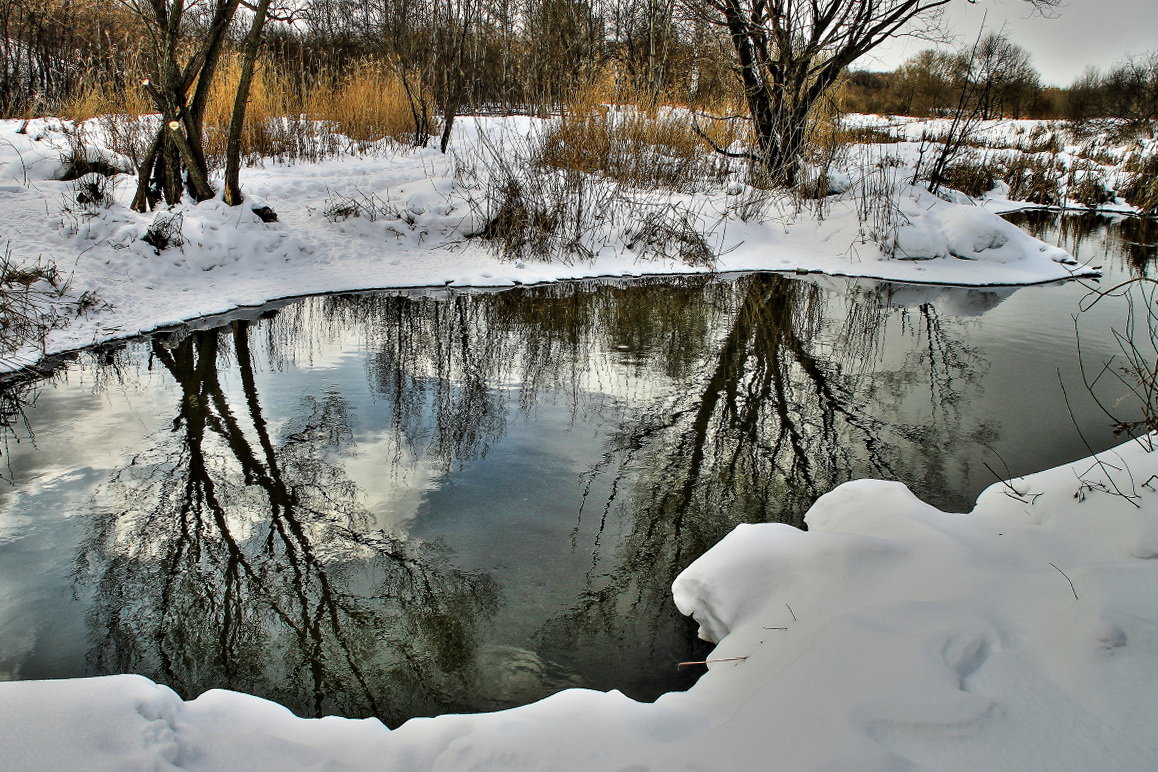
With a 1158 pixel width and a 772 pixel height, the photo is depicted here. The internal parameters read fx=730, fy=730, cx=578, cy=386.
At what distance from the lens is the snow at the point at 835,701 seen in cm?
153

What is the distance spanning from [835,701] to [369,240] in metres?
7.18

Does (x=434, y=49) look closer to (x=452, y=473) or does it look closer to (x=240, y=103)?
(x=240, y=103)

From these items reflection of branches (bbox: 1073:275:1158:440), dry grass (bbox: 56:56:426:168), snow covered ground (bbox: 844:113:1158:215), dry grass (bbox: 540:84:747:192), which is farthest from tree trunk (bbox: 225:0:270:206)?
snow covered ground (bbox: 844:113:1158:215)

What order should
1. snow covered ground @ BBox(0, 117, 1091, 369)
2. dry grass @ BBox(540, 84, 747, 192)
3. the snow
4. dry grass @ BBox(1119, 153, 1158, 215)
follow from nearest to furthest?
the snow → snow covered ground @ BBox(0, 117, 1091, 369) → dry grass @ BBox(540, 84, 747, 192) → dry grass @ BBox(1119, 153, 1158, 215)

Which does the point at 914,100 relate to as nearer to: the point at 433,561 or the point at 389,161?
the point at 389,161

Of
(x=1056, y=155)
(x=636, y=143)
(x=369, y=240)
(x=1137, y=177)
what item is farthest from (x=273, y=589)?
(x=1056, y=155)

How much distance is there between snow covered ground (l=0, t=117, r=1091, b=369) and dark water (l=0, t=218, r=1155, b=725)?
97 centimetres

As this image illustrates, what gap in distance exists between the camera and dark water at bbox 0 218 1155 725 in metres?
2.16

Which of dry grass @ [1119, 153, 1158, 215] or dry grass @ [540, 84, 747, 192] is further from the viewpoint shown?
dry grass @ [1119, 153, 1158, 215]

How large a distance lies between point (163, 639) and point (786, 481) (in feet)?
7.94

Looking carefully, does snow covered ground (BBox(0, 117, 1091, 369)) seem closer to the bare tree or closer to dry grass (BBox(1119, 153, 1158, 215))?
the bare tree

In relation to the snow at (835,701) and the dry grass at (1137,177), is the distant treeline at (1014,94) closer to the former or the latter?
the dry grass at (1137,177)

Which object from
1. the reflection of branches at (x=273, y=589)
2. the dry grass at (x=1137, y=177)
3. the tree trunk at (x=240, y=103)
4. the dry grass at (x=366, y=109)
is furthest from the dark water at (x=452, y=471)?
the dry grass at (x=1137, y=177)

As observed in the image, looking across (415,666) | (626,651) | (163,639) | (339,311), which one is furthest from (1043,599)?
(339,311)
